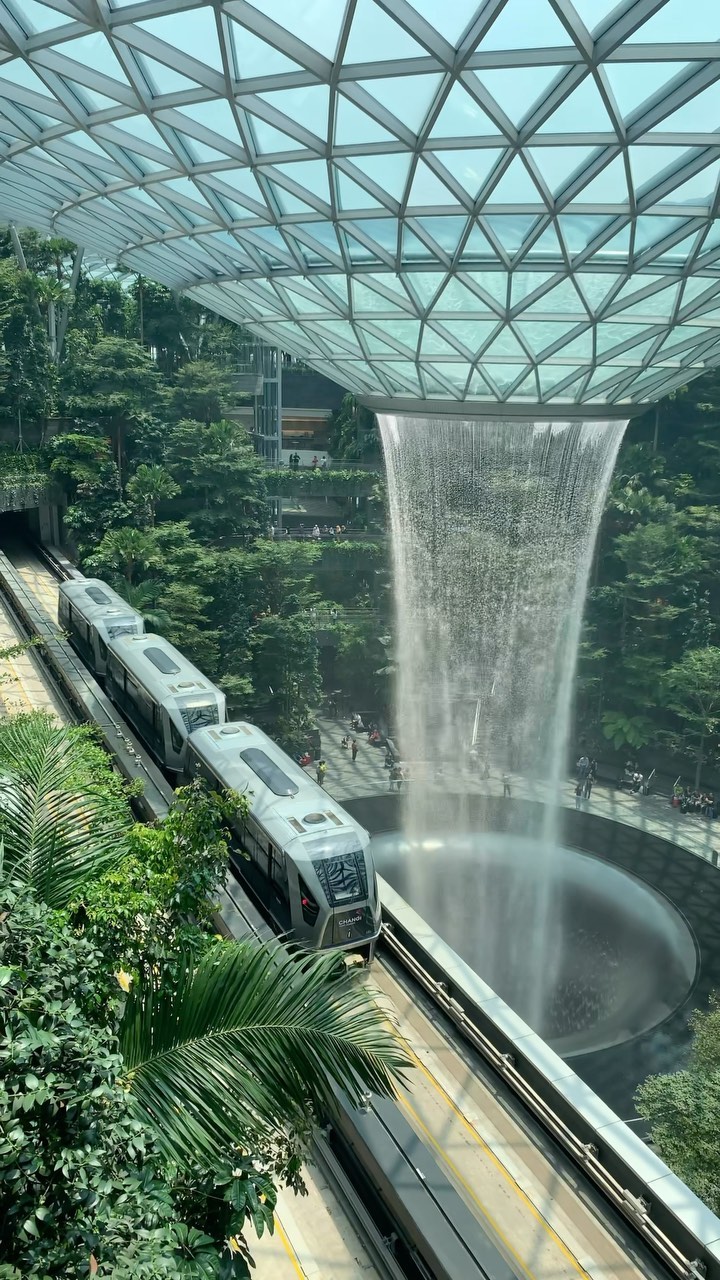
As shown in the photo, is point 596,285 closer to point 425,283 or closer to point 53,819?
point 425,283

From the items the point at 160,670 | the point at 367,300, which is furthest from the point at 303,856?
the point at 367,300

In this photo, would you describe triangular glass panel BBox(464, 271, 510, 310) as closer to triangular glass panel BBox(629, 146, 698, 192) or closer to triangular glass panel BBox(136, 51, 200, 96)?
triangular glass panel BBox(629, 146, 698, 192)

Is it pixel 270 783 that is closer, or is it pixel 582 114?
pixel 582 114

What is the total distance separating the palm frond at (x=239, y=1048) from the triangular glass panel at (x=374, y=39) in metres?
17.2

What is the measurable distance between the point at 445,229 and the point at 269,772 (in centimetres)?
1562

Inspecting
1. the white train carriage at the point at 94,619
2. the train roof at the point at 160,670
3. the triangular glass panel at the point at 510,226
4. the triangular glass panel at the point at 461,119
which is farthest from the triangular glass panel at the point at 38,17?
the white train carriage at the point at 94,619

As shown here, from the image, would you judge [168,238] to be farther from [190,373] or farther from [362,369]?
[190,373]

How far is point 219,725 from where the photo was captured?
82.2 feet

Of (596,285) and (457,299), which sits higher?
(596,285)

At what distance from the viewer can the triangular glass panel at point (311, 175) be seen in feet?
78.5

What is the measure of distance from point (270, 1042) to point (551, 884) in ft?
125

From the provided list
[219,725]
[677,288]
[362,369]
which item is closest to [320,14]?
[677,288]

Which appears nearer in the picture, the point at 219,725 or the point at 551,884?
the point at 219,725

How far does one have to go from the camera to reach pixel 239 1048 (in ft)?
20.1
